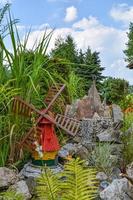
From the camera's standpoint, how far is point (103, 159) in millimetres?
4867

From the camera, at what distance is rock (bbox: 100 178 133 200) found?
410 centimetres

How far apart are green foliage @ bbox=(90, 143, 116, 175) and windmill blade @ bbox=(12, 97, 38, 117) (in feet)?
2.75

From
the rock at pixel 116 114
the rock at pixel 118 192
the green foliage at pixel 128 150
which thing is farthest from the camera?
the rock at pixel 116 114

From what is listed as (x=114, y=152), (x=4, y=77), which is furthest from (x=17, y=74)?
(x=114, y=152)

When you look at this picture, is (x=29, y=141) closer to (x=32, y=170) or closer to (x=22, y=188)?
(x=32, y=170)

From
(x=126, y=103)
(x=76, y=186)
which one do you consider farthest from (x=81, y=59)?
(x=76, y=186)

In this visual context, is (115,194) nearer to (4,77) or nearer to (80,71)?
(4,77)

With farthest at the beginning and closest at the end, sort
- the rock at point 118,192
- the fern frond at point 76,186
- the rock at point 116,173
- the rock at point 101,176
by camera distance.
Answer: the rock at point 116,173
the rock at point 101,176
the rock at point 118,192
the fern frond at point 76,186

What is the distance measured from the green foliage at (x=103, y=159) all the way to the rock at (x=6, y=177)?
89cm

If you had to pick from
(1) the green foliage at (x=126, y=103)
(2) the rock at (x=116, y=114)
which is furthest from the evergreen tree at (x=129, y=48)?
(2) the rock at (x=116, y=114)

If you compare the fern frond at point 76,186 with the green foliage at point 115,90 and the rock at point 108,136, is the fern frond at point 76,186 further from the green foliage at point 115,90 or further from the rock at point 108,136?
the green foliage at point 115,90

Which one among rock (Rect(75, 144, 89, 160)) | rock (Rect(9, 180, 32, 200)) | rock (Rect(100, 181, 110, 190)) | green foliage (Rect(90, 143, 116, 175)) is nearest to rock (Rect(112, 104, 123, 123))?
rock (Rect(75, 144, 89, 160))

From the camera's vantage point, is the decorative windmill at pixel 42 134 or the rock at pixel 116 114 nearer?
the decorative windmill at pixel 42 134

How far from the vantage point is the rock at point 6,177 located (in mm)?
4551
